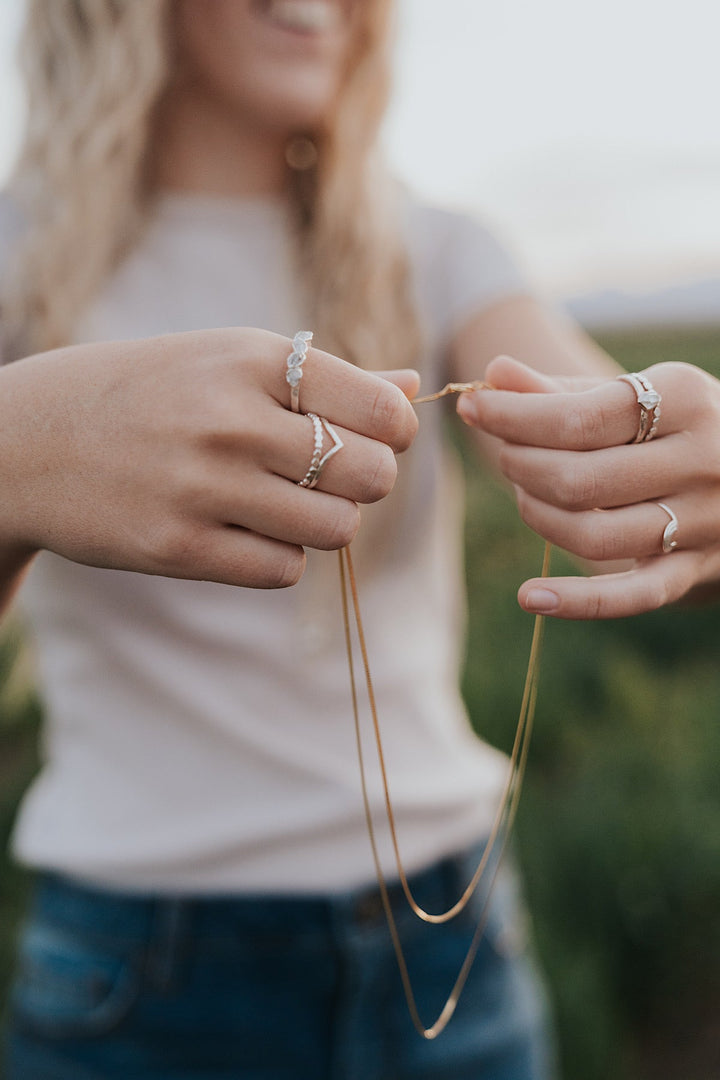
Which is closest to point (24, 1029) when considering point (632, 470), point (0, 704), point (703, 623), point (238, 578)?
point (238, 578)

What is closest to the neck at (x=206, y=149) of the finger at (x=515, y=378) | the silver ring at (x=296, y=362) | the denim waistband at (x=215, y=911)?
the finger at (x=515, y=378)

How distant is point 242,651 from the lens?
150 centimetres

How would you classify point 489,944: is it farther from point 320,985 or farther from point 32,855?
point 32,855

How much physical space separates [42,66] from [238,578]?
1.21m

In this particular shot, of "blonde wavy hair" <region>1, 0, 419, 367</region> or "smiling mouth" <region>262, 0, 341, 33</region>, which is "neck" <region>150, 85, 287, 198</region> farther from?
"smiling mouth" <region>262, 0, 341, 33</region>

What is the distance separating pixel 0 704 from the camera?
4.33 metres

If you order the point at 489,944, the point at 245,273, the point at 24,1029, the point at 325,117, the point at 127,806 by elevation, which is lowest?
the point at 24,1029

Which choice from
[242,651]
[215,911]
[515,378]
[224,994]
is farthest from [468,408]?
[224,994]

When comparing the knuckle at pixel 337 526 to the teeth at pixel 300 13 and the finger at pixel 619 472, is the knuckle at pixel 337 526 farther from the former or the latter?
the teeth at pixel 300 13

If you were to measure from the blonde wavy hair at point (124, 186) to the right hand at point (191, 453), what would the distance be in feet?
2.35

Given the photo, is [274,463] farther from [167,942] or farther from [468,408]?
[167,942]

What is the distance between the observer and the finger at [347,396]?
0.78 m

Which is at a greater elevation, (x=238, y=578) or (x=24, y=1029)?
(x=238, y=578)

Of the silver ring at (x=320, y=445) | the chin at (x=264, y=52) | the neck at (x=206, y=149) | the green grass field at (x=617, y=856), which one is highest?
the chin at (x=264, y=52)
